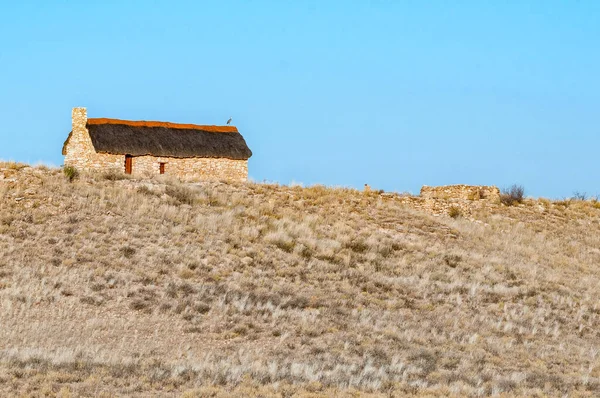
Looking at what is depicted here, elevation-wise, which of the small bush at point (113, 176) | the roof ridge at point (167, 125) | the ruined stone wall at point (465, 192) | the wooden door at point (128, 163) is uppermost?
the roof ridge at point (167, 125)

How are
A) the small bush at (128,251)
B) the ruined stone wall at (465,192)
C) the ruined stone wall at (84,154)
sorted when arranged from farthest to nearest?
the ruined stone wall at (465,192)
the ruined stone wall at (84,154)
the small bush at (128,251)

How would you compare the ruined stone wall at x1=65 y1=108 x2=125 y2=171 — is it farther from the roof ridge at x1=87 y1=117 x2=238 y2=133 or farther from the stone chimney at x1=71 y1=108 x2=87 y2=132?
the roof ridge at x1=87 y1=117 x2=238 y2=133

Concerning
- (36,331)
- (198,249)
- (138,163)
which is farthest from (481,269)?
(138,163)

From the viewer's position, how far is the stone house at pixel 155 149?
118 feet

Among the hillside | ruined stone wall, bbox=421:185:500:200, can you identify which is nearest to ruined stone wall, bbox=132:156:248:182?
the hillside

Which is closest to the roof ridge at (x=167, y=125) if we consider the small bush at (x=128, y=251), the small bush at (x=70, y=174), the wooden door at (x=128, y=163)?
the wooden door at (x=128, y=163)

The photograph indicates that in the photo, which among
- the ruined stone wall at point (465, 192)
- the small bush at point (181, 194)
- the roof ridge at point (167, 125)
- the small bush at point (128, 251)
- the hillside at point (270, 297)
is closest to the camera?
the hillside at point (270, 297)

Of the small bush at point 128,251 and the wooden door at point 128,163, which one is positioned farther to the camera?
the wooden door at point 128,163

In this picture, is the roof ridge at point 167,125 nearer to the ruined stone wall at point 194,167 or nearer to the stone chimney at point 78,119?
the stone chimney at point 78,119

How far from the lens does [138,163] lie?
3669cm

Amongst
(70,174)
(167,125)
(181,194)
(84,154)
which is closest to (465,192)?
(167,125)

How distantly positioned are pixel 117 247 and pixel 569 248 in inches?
763

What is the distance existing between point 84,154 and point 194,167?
5.36 m

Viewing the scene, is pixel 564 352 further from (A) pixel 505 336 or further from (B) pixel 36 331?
(B) pixel 36 331
